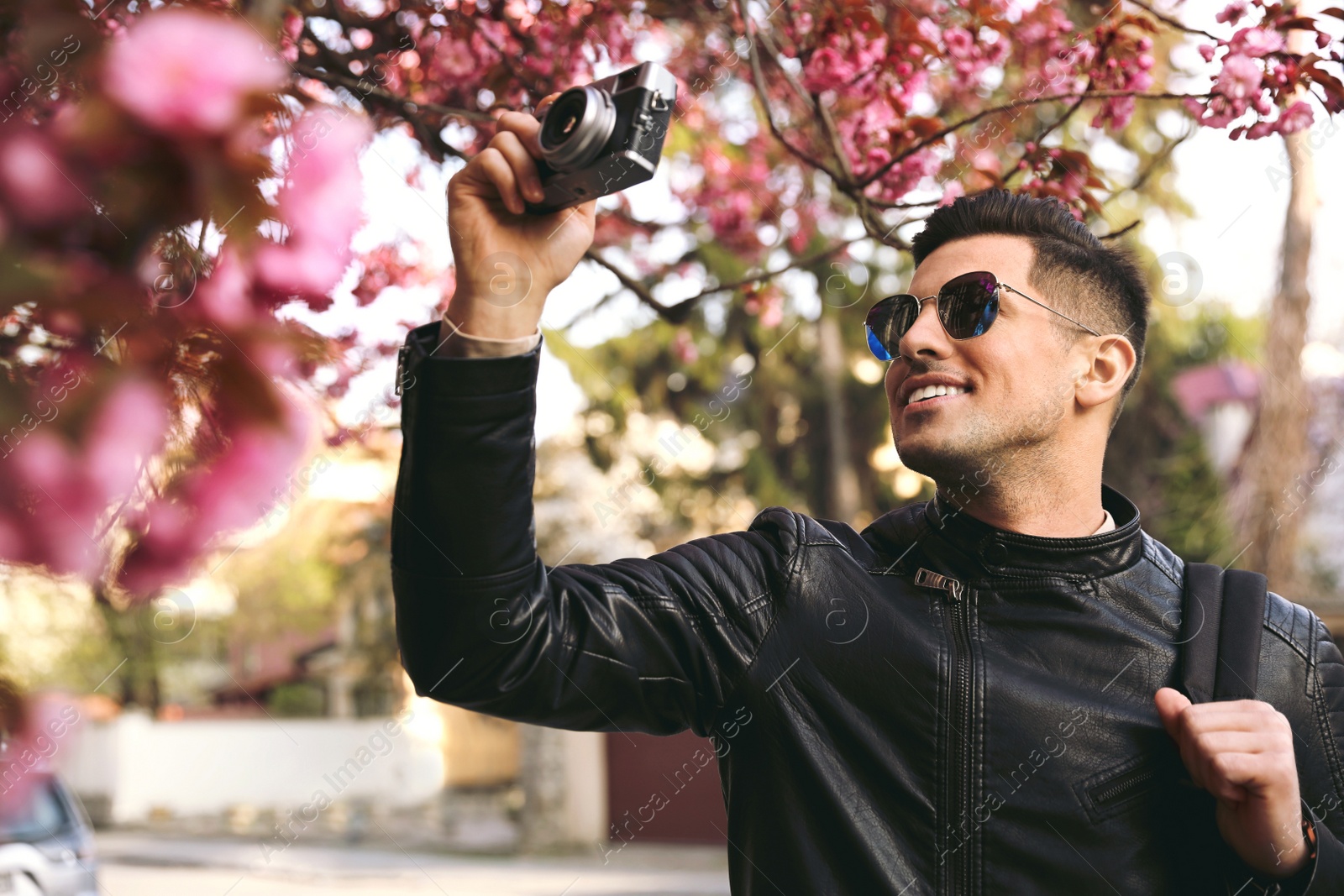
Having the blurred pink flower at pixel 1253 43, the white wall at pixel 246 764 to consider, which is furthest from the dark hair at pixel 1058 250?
the white wall at pixel 246 764

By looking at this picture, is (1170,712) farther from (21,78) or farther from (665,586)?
(21,78)

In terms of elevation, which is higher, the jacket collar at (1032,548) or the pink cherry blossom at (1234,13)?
the pink cherry blossom at (1234,13)

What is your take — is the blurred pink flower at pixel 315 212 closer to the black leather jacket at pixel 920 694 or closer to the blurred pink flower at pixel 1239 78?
the black leather jacket at pixel 920 694

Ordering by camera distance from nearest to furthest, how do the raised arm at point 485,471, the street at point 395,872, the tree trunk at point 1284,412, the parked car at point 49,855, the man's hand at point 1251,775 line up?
the raised arm at point 485,471 → the man's hand at point 1251,775 → the parked car at point 49,855 → the tree trunk at point 1284,412 → the street at point 395,872

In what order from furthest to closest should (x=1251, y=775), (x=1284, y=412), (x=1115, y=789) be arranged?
Result: (x=1284, y=412)
(x=1115, y=789)
(x=1251, y=775)

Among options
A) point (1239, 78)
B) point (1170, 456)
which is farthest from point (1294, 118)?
point (1170, 456)

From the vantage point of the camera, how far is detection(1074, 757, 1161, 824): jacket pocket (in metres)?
1.48

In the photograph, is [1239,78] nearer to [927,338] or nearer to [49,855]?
[927,338]

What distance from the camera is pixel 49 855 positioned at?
543 centimetres

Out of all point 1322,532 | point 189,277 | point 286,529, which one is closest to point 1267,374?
→ point 189,277

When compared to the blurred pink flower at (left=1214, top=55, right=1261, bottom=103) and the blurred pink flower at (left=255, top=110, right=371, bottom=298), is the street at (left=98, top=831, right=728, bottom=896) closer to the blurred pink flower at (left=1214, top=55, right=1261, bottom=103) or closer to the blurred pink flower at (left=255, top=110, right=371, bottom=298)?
the blurred pink flower at (left=1214, top=55, right=1261, bottom=103)

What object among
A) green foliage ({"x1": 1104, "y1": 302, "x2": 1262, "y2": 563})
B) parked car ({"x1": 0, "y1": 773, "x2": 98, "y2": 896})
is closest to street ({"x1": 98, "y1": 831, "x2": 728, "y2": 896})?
parked car ({"x1": 0, "y1": 773, "x2": 98, "y2": 896})

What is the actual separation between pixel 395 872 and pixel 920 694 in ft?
40.3

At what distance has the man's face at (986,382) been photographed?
167cm
